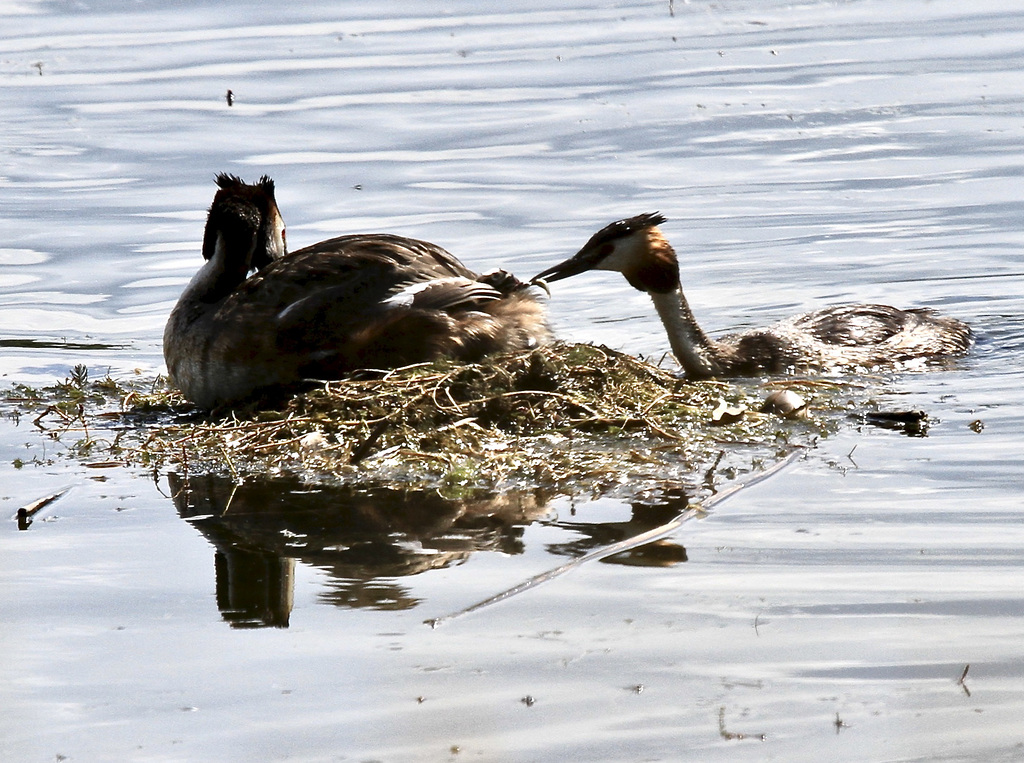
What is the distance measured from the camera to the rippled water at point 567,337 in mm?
4395

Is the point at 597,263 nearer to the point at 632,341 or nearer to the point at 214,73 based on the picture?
the point at 632,341

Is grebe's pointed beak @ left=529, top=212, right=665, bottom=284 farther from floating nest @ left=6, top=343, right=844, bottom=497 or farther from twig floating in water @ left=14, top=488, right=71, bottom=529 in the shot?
twig floating in water @ left=14, top=488, right=71, bottom=529

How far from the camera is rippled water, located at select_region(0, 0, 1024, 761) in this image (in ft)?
14.4

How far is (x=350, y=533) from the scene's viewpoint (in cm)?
609

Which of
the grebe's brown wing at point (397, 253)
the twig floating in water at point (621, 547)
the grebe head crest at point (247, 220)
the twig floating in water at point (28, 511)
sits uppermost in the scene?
the grebe head crest at point (247, 220)

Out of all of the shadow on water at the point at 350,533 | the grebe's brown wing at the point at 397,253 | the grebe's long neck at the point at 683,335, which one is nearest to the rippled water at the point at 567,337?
the shadow on water at the point at 350,533

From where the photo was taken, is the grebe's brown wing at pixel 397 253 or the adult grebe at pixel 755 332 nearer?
the grebe's brown wing at pixel 397 253

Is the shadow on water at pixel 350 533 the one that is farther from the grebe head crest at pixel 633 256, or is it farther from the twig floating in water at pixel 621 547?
the grebe head crest at pixel 633 256

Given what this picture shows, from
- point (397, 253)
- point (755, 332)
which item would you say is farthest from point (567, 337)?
point (397, 253)

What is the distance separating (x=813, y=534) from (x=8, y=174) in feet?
39.0

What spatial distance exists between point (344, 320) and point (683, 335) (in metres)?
2.03

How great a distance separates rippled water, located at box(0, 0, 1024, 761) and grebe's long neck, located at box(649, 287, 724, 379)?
1.11 meters

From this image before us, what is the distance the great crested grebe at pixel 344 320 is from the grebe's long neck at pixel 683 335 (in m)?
0.86

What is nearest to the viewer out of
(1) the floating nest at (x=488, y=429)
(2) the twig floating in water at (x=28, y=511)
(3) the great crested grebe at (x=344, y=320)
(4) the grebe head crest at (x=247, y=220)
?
(2) the twig floating in water at (x=28, y=511)
